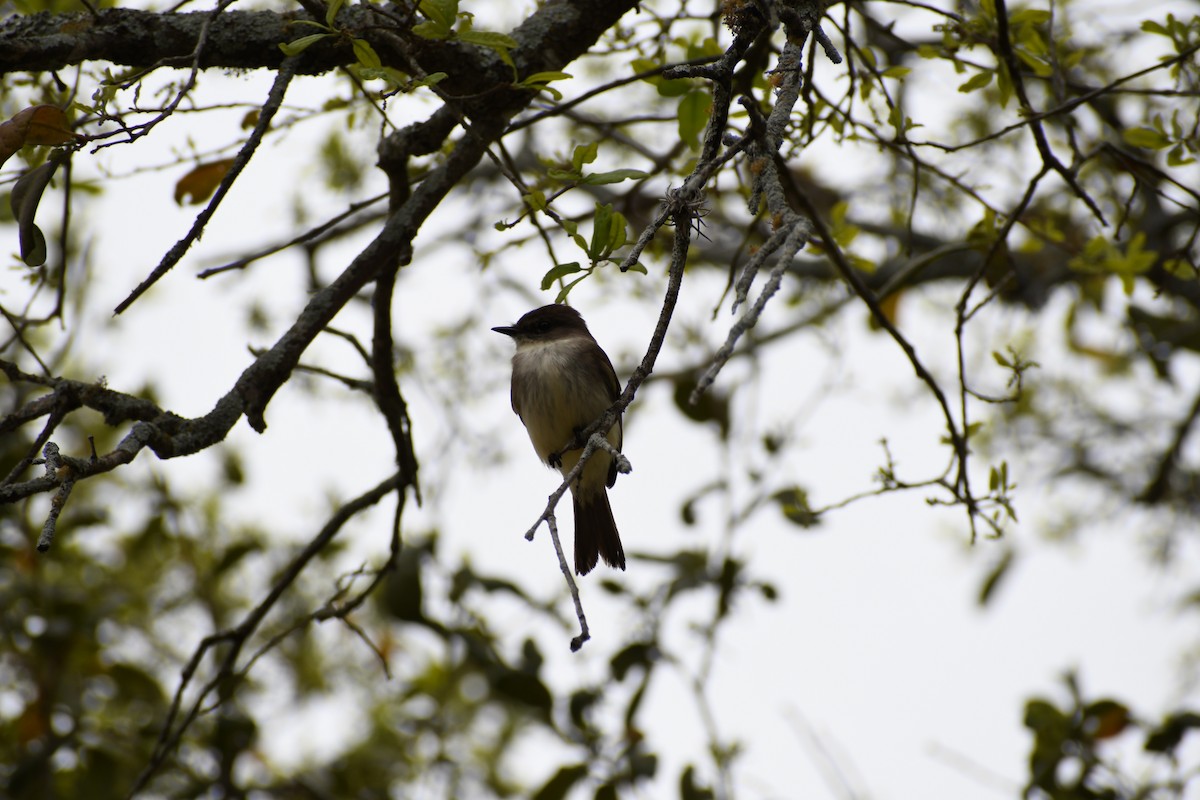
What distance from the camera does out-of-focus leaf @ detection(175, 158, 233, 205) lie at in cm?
340

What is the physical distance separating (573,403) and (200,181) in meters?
1.78

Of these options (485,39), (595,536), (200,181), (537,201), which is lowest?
(537,201)

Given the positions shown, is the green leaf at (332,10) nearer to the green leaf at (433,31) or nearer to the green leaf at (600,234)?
the green leaf at (433,31)

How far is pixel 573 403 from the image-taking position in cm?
466

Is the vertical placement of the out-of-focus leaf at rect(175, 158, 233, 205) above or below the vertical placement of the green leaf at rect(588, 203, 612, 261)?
above

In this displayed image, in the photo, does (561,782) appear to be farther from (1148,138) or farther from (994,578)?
(994,578)

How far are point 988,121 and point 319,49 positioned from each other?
15.2ft

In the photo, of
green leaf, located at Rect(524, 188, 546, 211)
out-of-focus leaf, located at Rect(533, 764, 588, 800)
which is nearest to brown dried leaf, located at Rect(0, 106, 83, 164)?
green leaf, located at Rect(524, 188, 546, 211)

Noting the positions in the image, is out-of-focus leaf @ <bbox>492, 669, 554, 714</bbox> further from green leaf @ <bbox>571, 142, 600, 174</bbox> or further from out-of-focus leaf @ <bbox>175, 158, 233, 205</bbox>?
green leaf @ <bbox>571, 142, 600, 174</bbox>

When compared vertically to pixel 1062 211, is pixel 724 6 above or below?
below

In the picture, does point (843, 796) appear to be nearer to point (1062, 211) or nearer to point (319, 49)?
point (319, 49)

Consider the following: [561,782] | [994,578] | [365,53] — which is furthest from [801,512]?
[994,578]

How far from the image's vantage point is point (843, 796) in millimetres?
4113

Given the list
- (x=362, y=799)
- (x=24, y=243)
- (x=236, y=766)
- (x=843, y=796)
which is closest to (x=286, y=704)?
(x=362, y=799)
